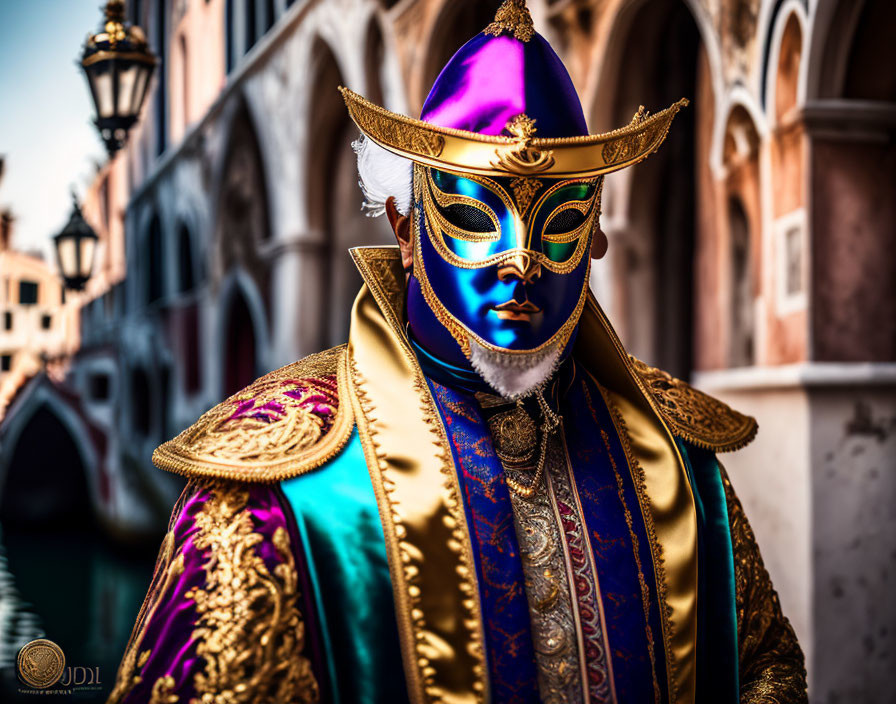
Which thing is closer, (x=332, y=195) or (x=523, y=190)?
(x=523, y=190)

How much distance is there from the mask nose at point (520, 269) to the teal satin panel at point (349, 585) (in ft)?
1.37

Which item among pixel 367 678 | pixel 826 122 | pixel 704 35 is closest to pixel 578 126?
pixel 367 678

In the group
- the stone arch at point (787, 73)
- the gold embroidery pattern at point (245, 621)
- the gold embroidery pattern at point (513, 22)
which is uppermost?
the stone arch at point (787, 73)

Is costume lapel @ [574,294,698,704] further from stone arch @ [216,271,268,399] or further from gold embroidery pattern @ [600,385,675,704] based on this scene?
stone arch @ [216,271,268,399]

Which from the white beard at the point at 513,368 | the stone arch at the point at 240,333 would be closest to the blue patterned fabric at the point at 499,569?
the white beard at the point at 513,368

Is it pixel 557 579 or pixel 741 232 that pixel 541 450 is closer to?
pixel 557 579

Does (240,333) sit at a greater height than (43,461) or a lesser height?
greater

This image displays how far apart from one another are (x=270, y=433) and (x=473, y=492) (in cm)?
35

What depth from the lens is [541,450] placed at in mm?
Result: 1699

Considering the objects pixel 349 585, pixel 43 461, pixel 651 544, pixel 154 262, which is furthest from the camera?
pixel 154 262

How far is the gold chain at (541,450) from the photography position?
1.67 meters

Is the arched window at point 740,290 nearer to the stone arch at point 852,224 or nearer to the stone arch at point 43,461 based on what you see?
the stone arch at point 852,224

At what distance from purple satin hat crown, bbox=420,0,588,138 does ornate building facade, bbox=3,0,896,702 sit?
1.67 m

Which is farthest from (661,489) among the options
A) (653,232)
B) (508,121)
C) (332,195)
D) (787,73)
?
(332,195)
